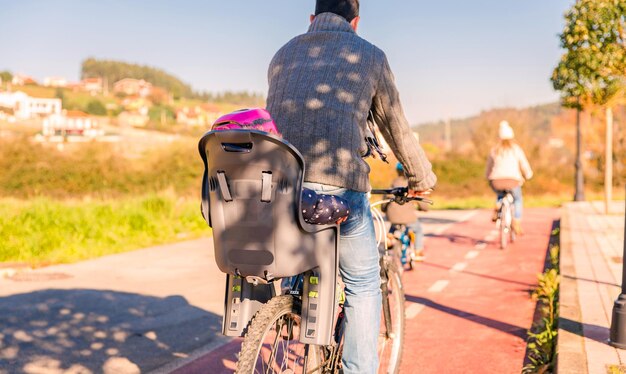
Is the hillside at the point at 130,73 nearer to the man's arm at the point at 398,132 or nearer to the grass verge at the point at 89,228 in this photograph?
the grass verge at the point at 89,228

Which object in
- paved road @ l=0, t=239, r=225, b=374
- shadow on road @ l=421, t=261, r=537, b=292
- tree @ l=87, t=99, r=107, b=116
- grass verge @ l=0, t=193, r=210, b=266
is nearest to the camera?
paved road @ l=0, t=239, r=225, b=374

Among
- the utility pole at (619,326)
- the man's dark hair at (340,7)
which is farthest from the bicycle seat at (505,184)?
the man's dark hair at (340,7)

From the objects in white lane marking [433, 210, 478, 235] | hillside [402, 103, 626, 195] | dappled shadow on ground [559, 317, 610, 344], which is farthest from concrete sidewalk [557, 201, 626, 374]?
hillside [402, 103, 626, 195]

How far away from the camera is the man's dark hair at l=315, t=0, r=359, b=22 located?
311 centimetres

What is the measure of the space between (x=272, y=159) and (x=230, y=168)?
0.16 meters

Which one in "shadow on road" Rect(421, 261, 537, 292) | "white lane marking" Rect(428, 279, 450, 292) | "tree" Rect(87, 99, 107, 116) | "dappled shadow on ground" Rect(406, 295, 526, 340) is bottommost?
"dappled shadow on ground" Rect(406, 295, 526, 340)

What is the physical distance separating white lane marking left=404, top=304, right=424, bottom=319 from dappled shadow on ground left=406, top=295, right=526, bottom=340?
0.40 feet

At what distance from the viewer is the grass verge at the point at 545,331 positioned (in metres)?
4.73

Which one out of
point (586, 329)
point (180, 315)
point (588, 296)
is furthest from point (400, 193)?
point (180, 315)

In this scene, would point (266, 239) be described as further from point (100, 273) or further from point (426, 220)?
point (426, 220)

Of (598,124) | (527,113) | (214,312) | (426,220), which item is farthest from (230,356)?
(598,124)

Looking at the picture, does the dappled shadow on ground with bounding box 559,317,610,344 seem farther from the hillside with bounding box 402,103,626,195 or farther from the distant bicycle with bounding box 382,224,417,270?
the hillside with bounding box 402,103,626,195

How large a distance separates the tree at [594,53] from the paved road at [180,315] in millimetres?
3749

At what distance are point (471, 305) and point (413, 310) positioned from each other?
25.5 inches
